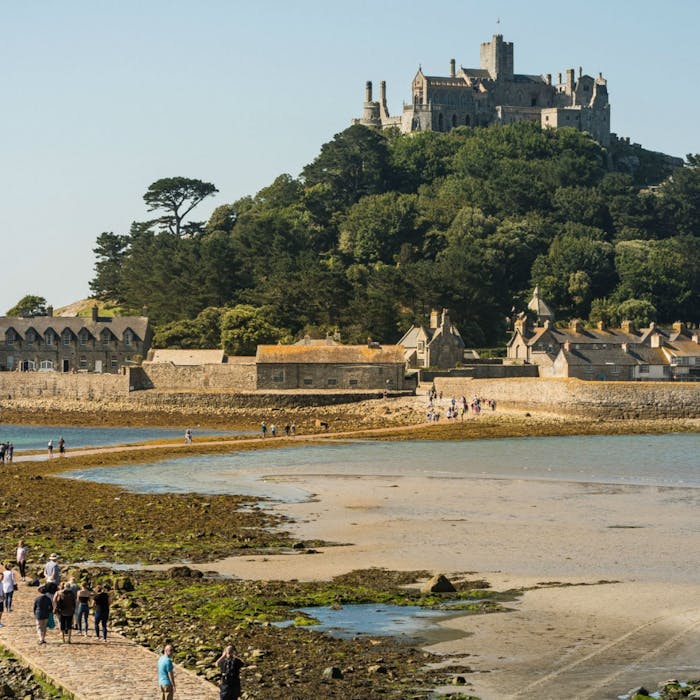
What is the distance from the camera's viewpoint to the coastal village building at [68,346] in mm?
78375

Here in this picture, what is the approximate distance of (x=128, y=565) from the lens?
22.6 metres

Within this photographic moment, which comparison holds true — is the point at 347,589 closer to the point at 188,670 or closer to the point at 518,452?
the point at 188,670

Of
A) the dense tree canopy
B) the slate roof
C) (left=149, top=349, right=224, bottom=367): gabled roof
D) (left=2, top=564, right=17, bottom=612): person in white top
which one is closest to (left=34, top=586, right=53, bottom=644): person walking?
(left=2, top=564, right=17, bottom=612): person in white top

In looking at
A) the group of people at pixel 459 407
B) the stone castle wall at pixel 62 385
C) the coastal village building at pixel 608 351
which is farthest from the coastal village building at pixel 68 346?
the group of people at pixel 459 407

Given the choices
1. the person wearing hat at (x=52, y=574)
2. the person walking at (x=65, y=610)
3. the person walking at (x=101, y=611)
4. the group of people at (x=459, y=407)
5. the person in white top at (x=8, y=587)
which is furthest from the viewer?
the group of people at (x=459, y=407)

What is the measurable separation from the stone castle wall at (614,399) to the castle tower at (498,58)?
304 ft

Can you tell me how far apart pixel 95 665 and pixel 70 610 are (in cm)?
143

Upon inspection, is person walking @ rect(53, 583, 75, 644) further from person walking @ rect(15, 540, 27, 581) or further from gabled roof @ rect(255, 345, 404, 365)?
gabled roof @ rect(255, 345, 404, 365)

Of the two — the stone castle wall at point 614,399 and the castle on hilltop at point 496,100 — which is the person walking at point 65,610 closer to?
the stone castle wall at point 614,399

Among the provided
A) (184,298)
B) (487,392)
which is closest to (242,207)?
(184,298)

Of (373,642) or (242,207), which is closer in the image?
(373,642)

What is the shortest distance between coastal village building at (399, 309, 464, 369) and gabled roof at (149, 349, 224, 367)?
33.8ft

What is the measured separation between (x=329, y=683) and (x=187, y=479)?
71.1 feet

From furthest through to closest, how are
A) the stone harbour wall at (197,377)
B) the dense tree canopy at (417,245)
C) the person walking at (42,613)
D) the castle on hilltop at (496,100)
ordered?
the castle on hilltop at (496,100) → the dense tree canopy at (417,245) → the stone harbour wall at (197,377) → the person walking at (42,613)
